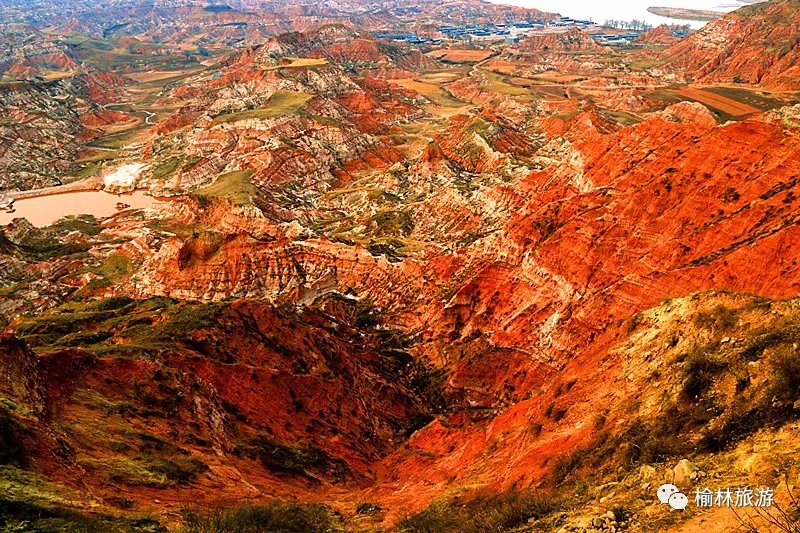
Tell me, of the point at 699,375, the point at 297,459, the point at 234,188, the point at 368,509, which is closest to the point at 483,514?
the point at 699,375

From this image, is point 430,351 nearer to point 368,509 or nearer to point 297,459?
point 297,459

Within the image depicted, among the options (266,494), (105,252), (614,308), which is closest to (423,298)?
(614,308)

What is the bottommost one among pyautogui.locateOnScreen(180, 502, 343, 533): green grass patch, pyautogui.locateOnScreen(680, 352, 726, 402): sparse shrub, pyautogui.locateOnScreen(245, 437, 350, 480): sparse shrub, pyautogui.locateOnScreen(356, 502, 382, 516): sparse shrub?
pyautogui.locateOnScreen(245, 437, 350, 480): sparse shrub

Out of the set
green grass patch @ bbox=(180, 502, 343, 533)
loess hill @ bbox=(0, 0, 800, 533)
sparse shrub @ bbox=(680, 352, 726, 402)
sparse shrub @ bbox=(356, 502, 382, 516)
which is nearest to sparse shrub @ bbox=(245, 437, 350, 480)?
loess hill @ bbox=(0, 0, 800, 533)

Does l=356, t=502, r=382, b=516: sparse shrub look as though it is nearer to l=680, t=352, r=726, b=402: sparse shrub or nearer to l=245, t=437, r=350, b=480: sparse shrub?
l=245, t=437, r=350, b=480: sparse shrub

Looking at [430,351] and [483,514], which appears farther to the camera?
[430,351]

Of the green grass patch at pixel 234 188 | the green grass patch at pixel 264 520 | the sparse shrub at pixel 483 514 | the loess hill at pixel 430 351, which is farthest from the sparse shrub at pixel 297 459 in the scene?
the green grass patch at pixel 234 188

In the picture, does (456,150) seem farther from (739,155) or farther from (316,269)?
(739,155)

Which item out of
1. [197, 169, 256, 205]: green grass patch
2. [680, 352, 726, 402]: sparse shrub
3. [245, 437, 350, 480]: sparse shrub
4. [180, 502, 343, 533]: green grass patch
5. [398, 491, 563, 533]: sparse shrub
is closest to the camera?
[398, 491, 563, 533]: sparse shrub

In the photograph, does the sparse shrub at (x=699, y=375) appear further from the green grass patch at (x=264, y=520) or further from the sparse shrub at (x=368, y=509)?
the sparse shrub at (x=368, y=509)

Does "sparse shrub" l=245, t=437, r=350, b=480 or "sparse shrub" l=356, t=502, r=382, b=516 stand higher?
"sparse shrub" l=356, t=502, r=382, b=516

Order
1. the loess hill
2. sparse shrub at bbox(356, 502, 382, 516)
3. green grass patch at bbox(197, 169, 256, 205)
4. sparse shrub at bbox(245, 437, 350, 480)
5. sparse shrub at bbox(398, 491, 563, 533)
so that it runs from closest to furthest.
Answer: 1. sparse shrub at bbox(398, 491, 563, 533)
2. the loess hill
3. sparse shrub at bbox(356, 502, 382, 516)
4. sparse shrub at bbox(245, 437, 350, 480)
5. green grass patch at bbox(197, 169, 256, 205)

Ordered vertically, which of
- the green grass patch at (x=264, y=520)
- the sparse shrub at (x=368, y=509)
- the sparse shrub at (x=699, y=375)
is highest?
the sparse shrub at (x=699, y=375)
